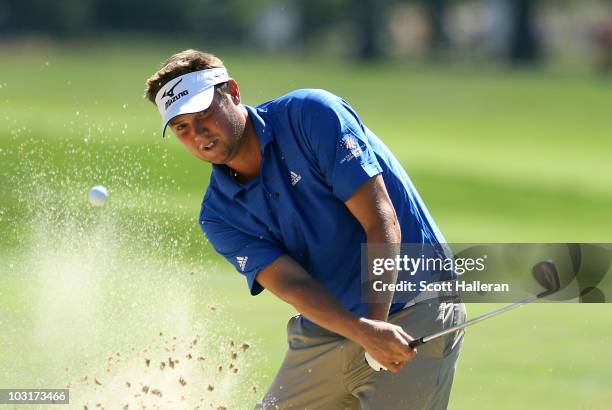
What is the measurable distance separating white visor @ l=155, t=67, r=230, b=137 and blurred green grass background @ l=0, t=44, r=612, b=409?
7.14ft

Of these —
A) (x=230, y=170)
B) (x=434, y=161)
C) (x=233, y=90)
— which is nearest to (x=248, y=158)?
(x=230, y=170)

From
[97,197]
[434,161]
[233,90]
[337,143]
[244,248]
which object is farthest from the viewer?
[434,161]

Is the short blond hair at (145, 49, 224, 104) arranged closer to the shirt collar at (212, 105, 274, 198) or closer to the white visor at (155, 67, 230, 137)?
the white visor at (155, 67, 230, 137)

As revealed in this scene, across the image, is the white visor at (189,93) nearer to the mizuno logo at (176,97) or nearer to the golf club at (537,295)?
the mizuno logo at (176,97)

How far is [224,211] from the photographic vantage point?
452cm

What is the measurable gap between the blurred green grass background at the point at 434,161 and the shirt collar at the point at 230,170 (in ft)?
6.62

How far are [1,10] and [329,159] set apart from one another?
159 feet

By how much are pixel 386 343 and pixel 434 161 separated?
1770 cm

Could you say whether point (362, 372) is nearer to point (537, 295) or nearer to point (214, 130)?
point (537, 295)

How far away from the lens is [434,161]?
21.5 meters

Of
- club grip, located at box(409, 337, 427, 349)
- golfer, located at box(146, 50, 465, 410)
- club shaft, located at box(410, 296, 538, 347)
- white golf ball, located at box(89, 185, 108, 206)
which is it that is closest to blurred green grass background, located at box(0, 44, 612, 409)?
white golf ball, located at box(89, 185, 108, 206)

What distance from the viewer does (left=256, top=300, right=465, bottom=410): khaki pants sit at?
4.30m

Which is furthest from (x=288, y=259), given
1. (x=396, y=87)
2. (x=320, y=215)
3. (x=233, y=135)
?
(x=396, y=87)

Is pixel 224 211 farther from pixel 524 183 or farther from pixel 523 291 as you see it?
pixel 524 183
